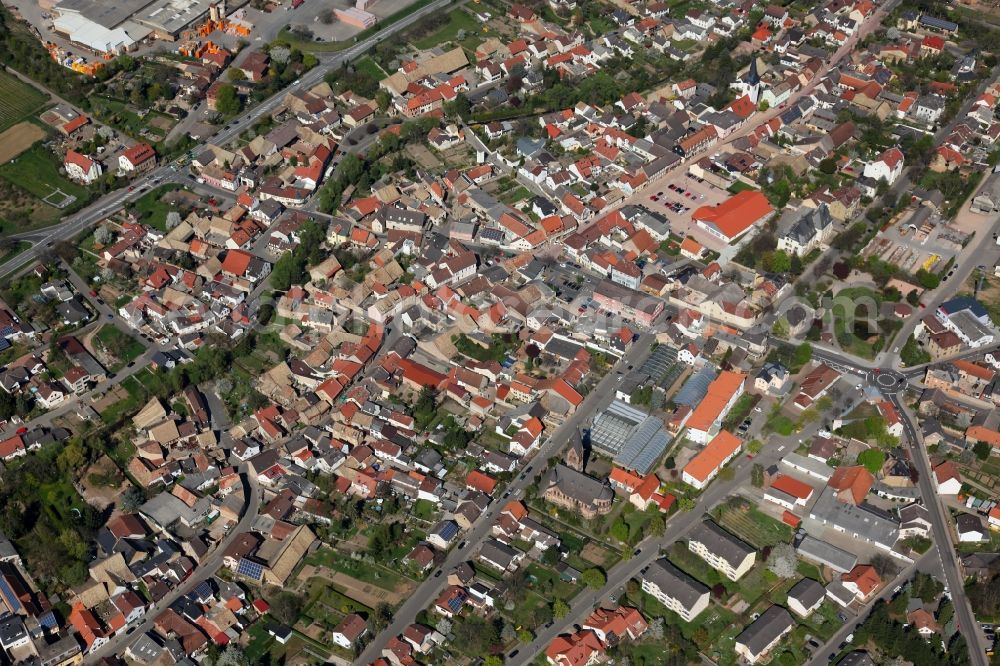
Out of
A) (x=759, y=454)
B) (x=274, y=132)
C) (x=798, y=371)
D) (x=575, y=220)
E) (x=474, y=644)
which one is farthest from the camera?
(x=274, y=132)

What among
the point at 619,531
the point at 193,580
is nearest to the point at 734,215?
the point at 619,531

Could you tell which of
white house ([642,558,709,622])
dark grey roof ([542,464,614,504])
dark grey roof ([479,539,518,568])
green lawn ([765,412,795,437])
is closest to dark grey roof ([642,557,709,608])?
white house ([642,558,709,622])

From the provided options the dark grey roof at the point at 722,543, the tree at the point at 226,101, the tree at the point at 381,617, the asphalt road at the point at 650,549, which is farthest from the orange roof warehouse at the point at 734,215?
the tree at the point at 226,101

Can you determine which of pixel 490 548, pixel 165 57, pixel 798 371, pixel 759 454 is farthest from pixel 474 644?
pixel 165 57

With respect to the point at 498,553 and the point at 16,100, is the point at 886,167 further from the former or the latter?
the point at 16,100

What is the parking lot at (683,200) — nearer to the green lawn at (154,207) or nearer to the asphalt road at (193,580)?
the green lawn at (154,207)

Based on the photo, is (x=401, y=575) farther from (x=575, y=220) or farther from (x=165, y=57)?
(x=165, y=57)

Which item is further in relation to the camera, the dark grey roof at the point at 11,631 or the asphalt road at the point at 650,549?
the dark grey roof at the point at 11,631
